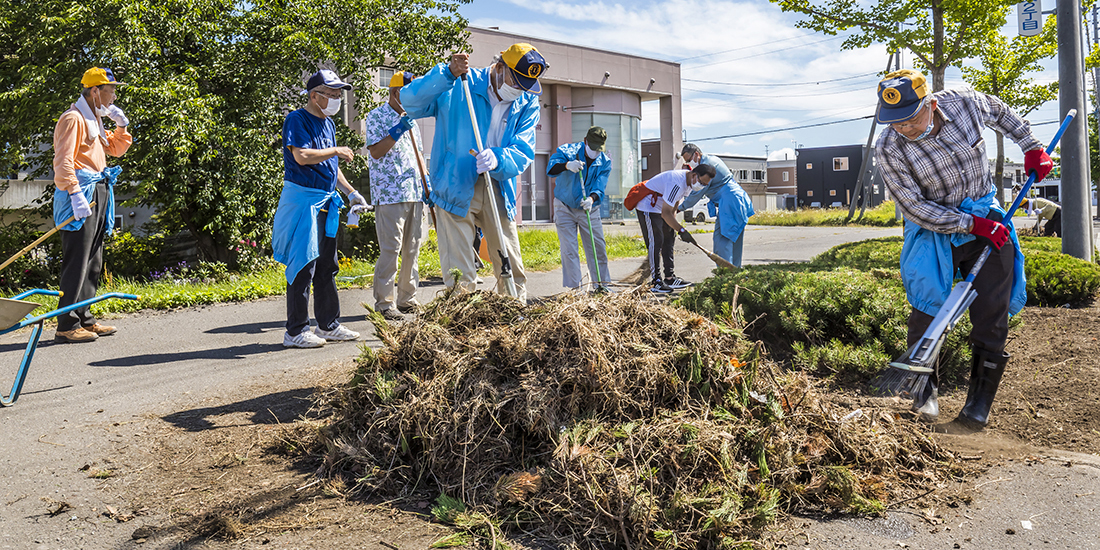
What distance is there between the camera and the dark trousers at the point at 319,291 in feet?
19.3

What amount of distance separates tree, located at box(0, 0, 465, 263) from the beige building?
45.1 ft

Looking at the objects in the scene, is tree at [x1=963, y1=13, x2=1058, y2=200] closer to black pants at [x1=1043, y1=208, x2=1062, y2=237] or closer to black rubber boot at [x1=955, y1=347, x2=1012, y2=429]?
black pants at [x1=1043, y1=208, x2=1062, y2=237]

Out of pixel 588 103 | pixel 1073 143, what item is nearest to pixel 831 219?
pixel 588 103

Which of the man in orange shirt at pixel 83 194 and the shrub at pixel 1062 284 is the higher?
the man in orange shirt at pixel 83 194

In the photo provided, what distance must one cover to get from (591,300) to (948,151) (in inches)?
90.3

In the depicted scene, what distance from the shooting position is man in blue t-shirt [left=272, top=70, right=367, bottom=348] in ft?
18.5

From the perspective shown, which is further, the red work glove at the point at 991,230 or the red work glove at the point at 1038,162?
the red work glove at the point at 1038,162

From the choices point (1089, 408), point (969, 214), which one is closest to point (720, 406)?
point (969, 214)

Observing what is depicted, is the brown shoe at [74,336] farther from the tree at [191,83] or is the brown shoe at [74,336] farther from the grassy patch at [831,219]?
the grassy patch at [831,219]

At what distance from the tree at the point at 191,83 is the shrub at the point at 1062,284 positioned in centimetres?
996

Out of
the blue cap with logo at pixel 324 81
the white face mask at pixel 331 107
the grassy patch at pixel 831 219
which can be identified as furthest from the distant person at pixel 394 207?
the grassy patch at pixel 831 219

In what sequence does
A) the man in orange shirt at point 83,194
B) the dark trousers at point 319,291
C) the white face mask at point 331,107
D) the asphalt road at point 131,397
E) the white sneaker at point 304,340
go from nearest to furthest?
the asphalt road at point 131,397 < the white face mask at point 331,107 < the dark trousers at point 319,291 < the white sneaker at point 304,340 < the man in orange shirt at point 83,194

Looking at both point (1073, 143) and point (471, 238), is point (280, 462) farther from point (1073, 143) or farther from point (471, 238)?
point (1073, 143)

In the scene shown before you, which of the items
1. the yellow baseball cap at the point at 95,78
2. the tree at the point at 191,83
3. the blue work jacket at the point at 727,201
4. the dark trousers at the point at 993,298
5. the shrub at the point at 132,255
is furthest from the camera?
the shrub at the point at 132,255
